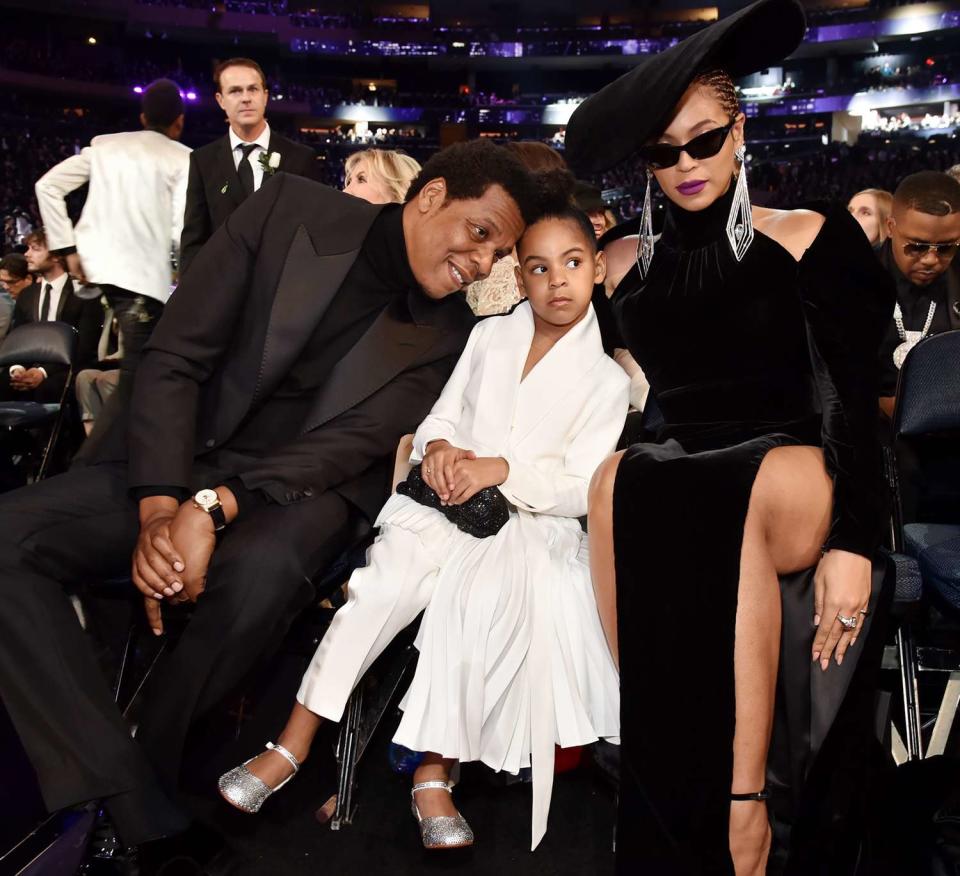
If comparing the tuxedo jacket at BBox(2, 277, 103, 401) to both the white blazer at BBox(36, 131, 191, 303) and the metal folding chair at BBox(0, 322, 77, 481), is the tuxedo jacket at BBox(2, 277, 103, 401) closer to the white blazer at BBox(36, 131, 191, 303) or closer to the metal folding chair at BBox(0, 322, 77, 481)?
the metal folding chair at BBox(0, 322, 77, 481)

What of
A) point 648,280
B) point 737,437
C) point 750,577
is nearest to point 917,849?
point 750,577

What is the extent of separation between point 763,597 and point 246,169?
11.5 feet

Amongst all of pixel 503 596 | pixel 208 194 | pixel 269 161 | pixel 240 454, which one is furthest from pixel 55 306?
pixel 503 596

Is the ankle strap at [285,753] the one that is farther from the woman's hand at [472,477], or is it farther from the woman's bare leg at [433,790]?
the woman's hand at [472,477]

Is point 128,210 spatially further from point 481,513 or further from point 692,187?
point 692,187

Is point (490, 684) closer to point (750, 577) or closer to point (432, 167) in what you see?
point (750, 577)

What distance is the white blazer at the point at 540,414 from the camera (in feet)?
8.26

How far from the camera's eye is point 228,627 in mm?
2215

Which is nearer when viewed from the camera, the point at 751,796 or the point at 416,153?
the point at 751,796

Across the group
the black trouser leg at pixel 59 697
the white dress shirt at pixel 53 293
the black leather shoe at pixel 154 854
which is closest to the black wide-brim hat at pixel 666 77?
the black trouser leg at pixel 59 697

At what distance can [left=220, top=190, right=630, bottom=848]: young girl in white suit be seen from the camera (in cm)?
229

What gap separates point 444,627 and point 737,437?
2.88 ft

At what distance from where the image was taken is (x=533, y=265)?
2676 mm

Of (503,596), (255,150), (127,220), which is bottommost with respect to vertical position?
(503,596)
